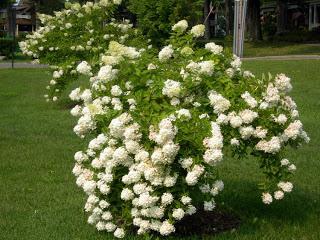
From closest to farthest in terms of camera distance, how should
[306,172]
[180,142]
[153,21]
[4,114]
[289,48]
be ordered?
[180,142], [306,172], [4,114], [153,21], [289,48]

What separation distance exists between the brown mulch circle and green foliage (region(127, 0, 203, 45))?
20.7 meters

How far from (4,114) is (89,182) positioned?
32.2 feet

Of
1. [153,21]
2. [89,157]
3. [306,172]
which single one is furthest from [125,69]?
[153,21]

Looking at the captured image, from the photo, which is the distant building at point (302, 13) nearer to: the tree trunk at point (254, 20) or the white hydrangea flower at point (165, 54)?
the tree trunk at point (254, 20)

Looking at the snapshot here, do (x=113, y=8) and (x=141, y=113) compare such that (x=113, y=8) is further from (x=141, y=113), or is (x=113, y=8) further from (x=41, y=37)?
(x=141, y=113)

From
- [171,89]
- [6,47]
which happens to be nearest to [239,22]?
[171,89]

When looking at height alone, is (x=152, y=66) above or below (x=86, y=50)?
above

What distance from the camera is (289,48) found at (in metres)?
35.2

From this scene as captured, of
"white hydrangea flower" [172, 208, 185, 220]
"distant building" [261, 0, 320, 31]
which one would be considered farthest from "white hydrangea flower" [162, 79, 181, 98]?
"distant building" [261, 0, 320, 31]

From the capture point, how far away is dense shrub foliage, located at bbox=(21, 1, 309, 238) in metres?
4.96

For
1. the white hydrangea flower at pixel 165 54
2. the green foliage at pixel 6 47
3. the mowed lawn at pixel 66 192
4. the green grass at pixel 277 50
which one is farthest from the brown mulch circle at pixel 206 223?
the green foliage at pixel 6 47

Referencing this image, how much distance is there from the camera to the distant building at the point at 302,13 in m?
54.6

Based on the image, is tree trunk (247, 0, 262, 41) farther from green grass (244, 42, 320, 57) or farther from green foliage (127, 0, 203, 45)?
green foliage (127, 0, 203, 45)

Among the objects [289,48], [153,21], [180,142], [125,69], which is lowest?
[289,48]
